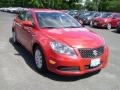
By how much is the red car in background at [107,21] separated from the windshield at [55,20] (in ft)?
48.0

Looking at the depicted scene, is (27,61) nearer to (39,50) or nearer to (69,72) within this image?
(39,50)

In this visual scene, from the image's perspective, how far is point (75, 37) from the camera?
641cm

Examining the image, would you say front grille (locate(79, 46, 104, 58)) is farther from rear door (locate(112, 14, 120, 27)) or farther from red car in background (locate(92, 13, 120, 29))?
rear door (locate(112, 14, 120, 27))

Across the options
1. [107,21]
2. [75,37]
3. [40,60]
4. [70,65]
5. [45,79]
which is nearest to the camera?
[70,65]

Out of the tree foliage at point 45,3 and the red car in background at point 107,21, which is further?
the tree foliage at point 45,3

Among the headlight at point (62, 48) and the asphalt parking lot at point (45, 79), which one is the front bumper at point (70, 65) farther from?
the asphalt parking lot at point (45, 79)

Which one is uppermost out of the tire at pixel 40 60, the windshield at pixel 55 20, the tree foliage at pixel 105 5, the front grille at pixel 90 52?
the windshield at pixel 55 20

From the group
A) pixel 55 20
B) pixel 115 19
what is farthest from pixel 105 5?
pixel 55 20

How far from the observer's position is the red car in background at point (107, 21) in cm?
2234

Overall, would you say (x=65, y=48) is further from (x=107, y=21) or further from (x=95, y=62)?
(x=107, y=21)

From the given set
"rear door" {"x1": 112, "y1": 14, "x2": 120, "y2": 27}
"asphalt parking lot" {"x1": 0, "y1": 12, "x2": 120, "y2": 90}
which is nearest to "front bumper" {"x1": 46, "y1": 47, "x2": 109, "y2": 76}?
"asphalt parking lot" {"x1": 0, "y1": 12, "x2": 120, "y2": 90}

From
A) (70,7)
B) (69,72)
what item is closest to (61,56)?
(69,72)

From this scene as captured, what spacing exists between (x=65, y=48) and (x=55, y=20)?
1841mm

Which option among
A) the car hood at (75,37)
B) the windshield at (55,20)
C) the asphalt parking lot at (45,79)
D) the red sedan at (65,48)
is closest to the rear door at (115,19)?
the asphalt parking lot at (45,79)
